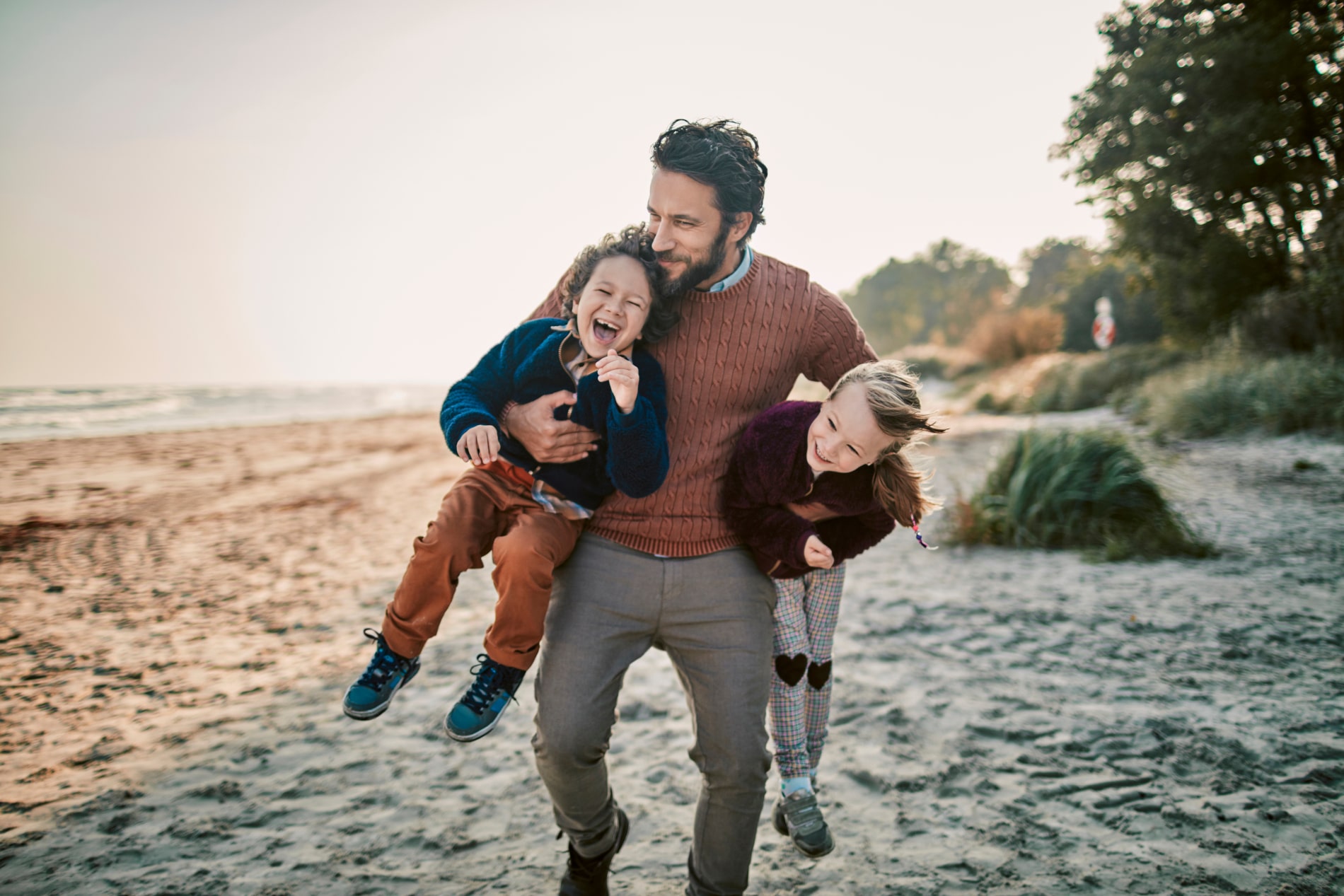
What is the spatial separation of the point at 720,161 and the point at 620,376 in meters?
0.80

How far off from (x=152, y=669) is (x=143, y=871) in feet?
7.39

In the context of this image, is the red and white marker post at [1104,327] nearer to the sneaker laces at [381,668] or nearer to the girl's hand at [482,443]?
the girl's hand at [482,443]

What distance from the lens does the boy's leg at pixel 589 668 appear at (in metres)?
2.25

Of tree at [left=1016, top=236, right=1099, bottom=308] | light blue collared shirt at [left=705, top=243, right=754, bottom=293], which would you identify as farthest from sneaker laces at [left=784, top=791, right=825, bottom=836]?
tree at [left=1016, top=236, right=1099, bottom=308]

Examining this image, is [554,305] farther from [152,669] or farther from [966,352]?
[966,352]

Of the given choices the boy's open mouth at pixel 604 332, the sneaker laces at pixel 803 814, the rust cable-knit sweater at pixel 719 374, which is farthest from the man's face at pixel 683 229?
the sneaker laces at pixel 803 814

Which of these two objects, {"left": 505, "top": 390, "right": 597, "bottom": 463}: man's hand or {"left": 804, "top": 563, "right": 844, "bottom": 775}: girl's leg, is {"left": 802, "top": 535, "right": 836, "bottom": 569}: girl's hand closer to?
{"left": 804, "top": 563, "right": 844, "bottom": 775}: girl's leg

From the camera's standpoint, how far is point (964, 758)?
3.49 meters

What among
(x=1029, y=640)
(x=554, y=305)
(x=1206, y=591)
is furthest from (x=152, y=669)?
(x=1206, y=591)

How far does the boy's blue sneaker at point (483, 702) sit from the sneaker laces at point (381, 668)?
0.24m

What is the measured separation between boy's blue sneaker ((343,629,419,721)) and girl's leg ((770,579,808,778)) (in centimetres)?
123

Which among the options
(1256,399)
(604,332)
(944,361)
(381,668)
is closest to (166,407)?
(944,361)

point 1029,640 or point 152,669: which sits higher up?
point 1029,640

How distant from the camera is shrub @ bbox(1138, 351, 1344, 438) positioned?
8992mm
